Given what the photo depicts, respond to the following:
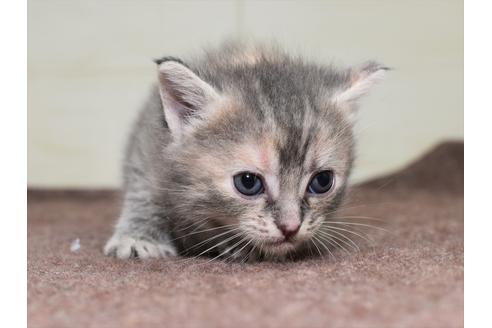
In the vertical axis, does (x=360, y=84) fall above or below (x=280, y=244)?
above

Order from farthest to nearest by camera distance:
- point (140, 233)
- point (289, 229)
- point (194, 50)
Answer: point (194, 50) → point (140, 233) → point (289, 229)

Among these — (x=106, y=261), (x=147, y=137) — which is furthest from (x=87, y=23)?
(x=106, y=261)

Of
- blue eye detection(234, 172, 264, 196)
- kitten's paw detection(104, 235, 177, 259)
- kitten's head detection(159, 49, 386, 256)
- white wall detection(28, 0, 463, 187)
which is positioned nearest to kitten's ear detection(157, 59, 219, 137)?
kitten's head detection(159, 49, 386, 256)

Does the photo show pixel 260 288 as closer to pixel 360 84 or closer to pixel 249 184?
pixel 249 184

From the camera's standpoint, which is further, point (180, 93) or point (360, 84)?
point (360, 84)

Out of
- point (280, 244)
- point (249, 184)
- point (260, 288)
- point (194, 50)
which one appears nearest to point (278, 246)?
point (280, 244)

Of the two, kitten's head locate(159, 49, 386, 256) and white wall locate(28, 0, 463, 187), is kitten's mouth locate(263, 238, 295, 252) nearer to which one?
kitten's head locate(159, 49, 386, 256)
